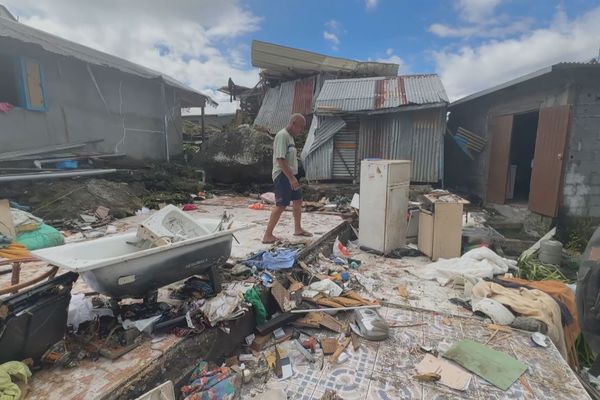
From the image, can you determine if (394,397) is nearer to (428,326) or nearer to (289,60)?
(428,326)

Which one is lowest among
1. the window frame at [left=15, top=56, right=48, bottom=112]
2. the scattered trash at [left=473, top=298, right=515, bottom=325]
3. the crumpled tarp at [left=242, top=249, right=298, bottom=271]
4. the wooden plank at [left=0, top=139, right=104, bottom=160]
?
the scattered trash at [left=473, top=298, right=515, bottom=325]

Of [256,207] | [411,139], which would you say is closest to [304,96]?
[411,139]

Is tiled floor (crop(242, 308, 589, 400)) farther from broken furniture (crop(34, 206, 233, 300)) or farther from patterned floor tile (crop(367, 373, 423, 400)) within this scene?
broken furniture (crop(34, 206, 233, 300))

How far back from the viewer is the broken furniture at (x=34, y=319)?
173 cm

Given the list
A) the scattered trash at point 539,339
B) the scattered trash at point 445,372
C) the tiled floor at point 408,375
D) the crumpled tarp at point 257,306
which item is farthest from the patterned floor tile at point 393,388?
the scattered trash at point 539,339

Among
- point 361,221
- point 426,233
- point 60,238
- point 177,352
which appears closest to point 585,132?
point 426,233

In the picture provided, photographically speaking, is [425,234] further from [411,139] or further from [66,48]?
[66,48]

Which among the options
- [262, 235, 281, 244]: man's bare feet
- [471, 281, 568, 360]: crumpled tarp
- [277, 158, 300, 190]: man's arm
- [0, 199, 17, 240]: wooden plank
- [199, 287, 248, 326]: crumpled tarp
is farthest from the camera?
[262, 235, 281, 244]: man's bare feet

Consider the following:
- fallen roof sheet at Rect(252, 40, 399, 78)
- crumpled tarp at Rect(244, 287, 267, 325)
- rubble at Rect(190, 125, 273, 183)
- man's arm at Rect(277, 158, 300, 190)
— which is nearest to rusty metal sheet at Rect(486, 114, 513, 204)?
fallen roof sheet at Rect(252, 40, 399, 78)

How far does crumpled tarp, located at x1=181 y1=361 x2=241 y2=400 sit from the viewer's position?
2168 mm

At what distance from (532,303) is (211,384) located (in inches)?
124

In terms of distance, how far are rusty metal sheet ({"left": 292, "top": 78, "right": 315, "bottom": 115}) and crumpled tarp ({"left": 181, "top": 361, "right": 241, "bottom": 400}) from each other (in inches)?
425

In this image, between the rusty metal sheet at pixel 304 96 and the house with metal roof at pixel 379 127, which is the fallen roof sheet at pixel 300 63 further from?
the house with metal roof at pixel 379 127

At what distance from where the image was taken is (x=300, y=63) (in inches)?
486
